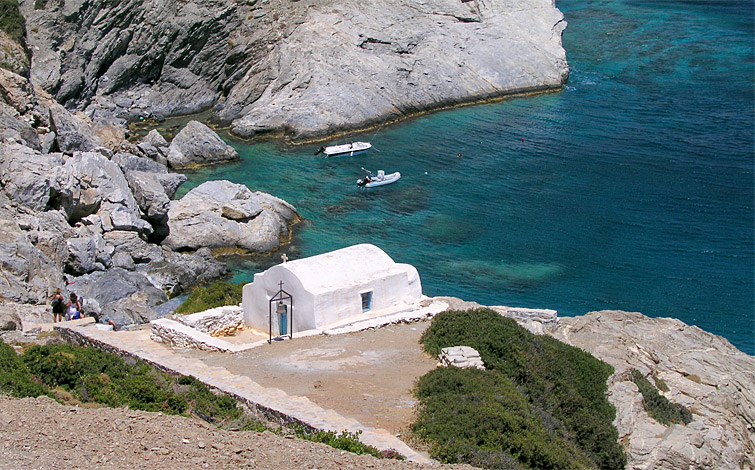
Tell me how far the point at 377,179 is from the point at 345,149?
7927 millimetres

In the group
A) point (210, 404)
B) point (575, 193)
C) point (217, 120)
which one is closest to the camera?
point (210, 404)

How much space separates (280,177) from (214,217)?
13.2 meters

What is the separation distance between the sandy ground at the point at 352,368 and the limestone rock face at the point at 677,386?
6850 mm

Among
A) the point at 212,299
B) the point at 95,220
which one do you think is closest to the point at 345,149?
the point at 95,220

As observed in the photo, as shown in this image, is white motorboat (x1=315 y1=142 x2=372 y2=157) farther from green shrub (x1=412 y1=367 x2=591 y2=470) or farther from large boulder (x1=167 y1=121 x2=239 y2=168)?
green shrub (x1=412 y1=367 x2=591 y2=470)

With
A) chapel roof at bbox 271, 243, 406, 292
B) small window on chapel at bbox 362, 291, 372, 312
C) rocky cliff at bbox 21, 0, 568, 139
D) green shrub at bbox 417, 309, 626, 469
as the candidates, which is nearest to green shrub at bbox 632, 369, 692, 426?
green shrub at bbox 417, 309, 626, 469

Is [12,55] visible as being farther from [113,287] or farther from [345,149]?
[113,287]

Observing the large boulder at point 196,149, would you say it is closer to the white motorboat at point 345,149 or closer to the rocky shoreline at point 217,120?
the rocky shoreline at point 217,120

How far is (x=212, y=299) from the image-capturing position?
116ft

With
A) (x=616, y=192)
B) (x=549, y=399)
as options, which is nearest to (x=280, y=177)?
(x=616, y=192)

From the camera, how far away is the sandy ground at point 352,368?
77.1ft

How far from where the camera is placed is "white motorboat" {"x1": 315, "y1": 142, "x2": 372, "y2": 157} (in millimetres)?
75312

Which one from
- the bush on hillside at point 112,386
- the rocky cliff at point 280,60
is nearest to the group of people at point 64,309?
the bush on hillside at point 112,386

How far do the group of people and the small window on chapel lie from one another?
11.9 metres
